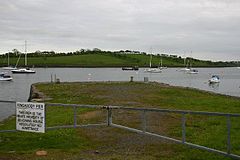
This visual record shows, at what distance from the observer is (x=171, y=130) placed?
16219 millimetres

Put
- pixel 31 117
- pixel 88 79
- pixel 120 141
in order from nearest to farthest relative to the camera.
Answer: pixel 31 117 → pixel 120 141 → pixel 88 79

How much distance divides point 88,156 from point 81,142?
2.33 meters

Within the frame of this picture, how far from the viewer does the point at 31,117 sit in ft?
40.1

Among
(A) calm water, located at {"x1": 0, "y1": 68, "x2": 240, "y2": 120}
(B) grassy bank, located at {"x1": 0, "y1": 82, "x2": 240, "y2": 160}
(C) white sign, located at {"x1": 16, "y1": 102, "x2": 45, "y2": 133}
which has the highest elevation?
(C) white sign, located at {"x1": 16, "y1": 102, "x2": 45, "y2": 133}

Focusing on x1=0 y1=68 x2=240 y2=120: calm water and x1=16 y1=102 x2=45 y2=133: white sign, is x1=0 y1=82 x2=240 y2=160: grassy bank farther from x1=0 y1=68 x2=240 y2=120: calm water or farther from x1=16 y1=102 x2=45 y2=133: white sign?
x1=0 y1=68 x2=240 y2=120: calm water

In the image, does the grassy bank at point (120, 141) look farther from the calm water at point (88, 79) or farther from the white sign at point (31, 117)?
the calm water at point (88, 79)

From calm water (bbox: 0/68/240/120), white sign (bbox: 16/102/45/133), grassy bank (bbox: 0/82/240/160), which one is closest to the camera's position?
grassy bank (bbox: 0/82/240/160)

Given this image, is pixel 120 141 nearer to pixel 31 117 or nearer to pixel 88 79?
pixel 31 117

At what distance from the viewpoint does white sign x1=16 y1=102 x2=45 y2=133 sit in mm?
12023

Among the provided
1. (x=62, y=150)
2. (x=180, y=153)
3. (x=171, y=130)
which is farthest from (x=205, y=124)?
(x=62, y=150)

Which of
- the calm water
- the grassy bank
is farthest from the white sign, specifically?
the calm water

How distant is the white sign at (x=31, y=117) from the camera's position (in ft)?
39.4

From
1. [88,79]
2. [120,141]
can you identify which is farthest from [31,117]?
[88,79]

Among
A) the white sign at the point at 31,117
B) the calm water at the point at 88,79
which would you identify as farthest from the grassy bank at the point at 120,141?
the calm water at the point at 88,79
